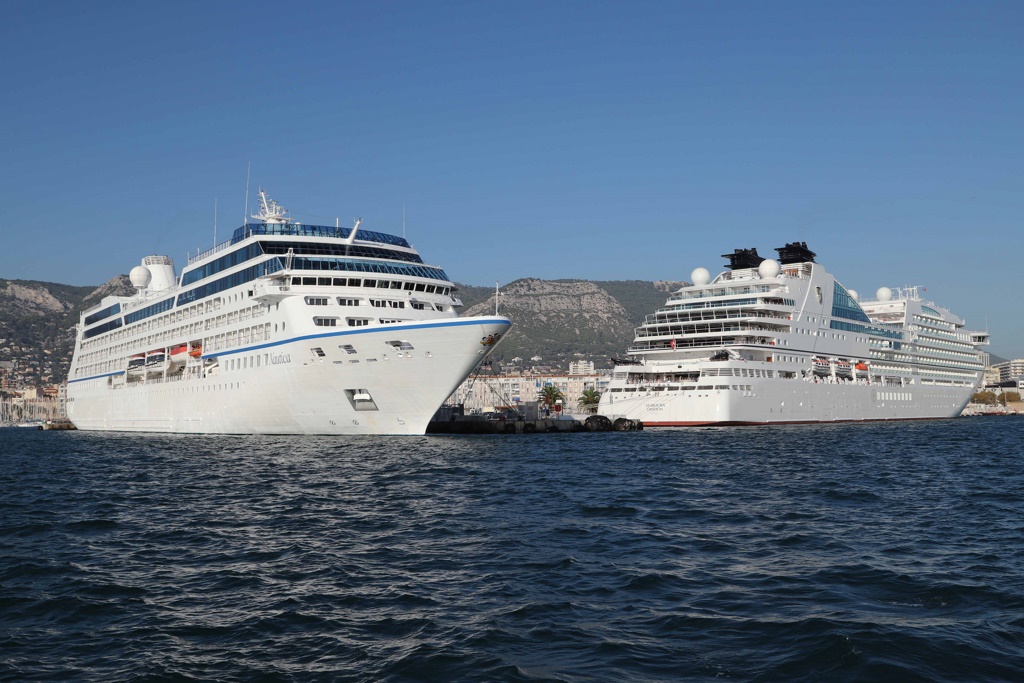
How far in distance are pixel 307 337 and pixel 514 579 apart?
1444 inches

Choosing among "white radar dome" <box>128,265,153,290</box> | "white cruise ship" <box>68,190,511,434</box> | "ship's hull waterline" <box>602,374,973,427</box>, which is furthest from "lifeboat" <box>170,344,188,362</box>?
"ship's hull waterline" <box>602,374,973,427</box>

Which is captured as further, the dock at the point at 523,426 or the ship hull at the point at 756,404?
the ship hull at the point at 756,404

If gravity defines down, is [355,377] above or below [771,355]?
below

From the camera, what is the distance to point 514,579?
14.6 meters

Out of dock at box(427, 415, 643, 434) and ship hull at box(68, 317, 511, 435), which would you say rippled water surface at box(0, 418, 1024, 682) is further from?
dock at box(427, 415, 643, 434)

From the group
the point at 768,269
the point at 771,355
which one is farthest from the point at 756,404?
the point at 768,269

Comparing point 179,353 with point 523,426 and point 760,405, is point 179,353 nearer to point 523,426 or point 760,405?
point 523,426

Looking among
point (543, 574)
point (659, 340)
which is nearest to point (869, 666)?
point (543, 574)

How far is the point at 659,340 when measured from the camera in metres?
Result: 90.8

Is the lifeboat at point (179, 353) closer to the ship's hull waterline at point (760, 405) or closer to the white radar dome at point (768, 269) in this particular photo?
the ship's hull waterline at point (760, 405)

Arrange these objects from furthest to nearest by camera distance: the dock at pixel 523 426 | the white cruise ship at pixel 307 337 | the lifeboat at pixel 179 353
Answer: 1. the dock at pixel 523 426
2. the lifeboat at pixel 179 353
3. the white cruise ship at pixel 307 337

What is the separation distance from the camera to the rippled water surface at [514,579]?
10.4 metres

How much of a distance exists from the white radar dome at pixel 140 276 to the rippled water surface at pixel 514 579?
221 feet

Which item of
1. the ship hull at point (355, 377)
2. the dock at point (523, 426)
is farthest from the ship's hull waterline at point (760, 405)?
the ship hull at point (355, 377)
